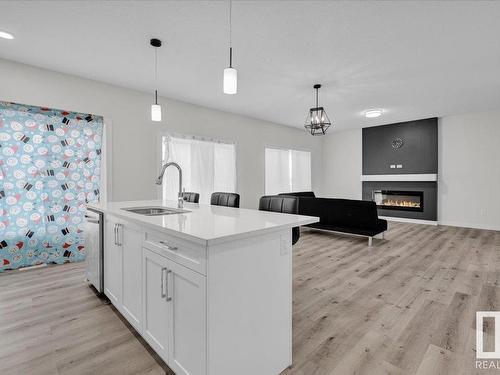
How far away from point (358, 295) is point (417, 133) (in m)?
5.46

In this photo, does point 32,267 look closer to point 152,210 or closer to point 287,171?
point 152,210

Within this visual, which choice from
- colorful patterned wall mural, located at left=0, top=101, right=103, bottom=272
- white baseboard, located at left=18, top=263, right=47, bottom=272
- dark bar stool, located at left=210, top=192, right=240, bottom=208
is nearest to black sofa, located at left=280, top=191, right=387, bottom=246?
dark bar stool, located at left=210, top=192, right=240, bottom=208

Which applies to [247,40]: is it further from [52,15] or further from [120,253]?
[120,253]

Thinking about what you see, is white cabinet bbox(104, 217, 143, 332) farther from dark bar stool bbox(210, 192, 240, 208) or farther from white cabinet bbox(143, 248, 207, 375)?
dark bar stool bbox(210, 192, 240, 208)

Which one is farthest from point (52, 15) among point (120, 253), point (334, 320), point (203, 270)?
point (334, 320)

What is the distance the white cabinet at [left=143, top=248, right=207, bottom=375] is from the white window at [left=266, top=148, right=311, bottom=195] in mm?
5019

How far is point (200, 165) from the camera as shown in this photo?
16.4ft

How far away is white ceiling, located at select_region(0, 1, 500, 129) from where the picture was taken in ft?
7.16

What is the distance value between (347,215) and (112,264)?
12.2ft

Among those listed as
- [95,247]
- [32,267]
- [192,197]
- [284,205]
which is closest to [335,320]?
[284,205]

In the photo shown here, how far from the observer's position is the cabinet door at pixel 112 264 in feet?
6.56

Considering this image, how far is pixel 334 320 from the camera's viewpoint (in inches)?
80.3

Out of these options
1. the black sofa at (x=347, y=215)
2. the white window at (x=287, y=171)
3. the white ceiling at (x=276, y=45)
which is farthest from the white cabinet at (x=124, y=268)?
the white window at (x=287, y=171)

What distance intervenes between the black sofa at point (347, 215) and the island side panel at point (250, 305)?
10.4 feet
